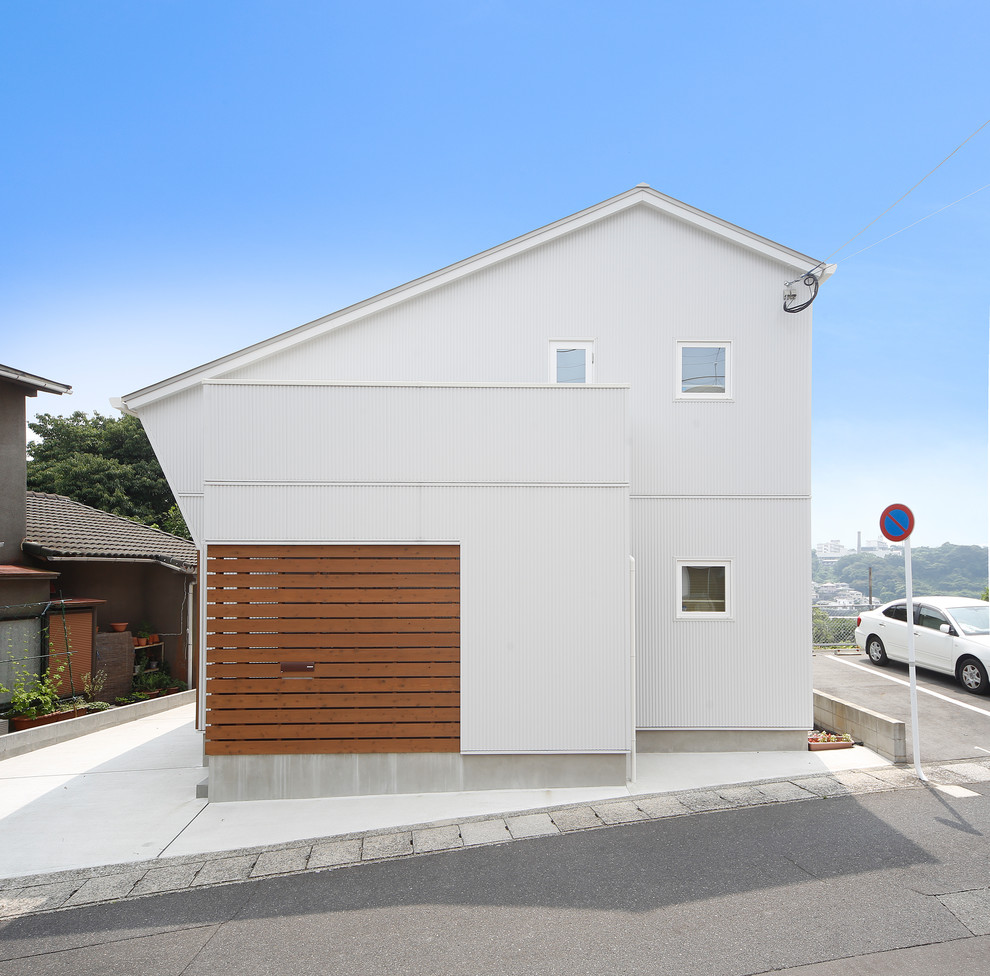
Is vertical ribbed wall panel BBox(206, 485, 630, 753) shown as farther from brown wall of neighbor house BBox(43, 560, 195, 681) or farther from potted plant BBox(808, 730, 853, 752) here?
brown wall of neighbor house BBox(43, 560, 195, 681)

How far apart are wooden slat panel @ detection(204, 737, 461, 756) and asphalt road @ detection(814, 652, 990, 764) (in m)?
5.57

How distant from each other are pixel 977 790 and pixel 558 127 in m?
12.2

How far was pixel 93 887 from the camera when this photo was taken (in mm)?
4984

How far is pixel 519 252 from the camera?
8.25 meters

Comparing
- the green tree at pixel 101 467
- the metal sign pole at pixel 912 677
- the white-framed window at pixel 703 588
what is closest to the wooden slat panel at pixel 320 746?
the white-framed window at pixel 703 588

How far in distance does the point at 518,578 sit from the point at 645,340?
11.4ft

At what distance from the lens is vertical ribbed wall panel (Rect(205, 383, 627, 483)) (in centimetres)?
691

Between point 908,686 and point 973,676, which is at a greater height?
point 973,676

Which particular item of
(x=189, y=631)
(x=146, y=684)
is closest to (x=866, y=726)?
(x=146, y=684)

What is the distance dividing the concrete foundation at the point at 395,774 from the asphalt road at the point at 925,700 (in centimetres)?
397

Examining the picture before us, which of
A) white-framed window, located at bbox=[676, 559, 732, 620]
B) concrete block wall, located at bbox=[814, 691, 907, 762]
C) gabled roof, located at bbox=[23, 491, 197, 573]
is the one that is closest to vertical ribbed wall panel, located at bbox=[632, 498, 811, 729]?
white-framed window, located at bbox=[676, 559, 732, 620]

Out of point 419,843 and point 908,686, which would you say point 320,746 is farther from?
point 908,686

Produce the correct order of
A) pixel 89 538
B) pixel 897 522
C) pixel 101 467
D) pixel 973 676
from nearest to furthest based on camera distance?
pixel 897 522 < pixel 973 676 < pixel 89 538 < pixel 101 467

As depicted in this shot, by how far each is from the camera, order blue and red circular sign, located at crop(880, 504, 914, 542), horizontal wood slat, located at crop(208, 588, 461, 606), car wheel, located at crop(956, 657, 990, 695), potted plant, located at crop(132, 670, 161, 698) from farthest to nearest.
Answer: potted plant, located at crop(132, 670, 161, 698) < car wheel, located at crop(956, 657, 990, 695) < blue and red circular sign, located at crop(880, 504, 914, 542) < horizontal wood slat, located at crop(208, 588, 461, 606)
